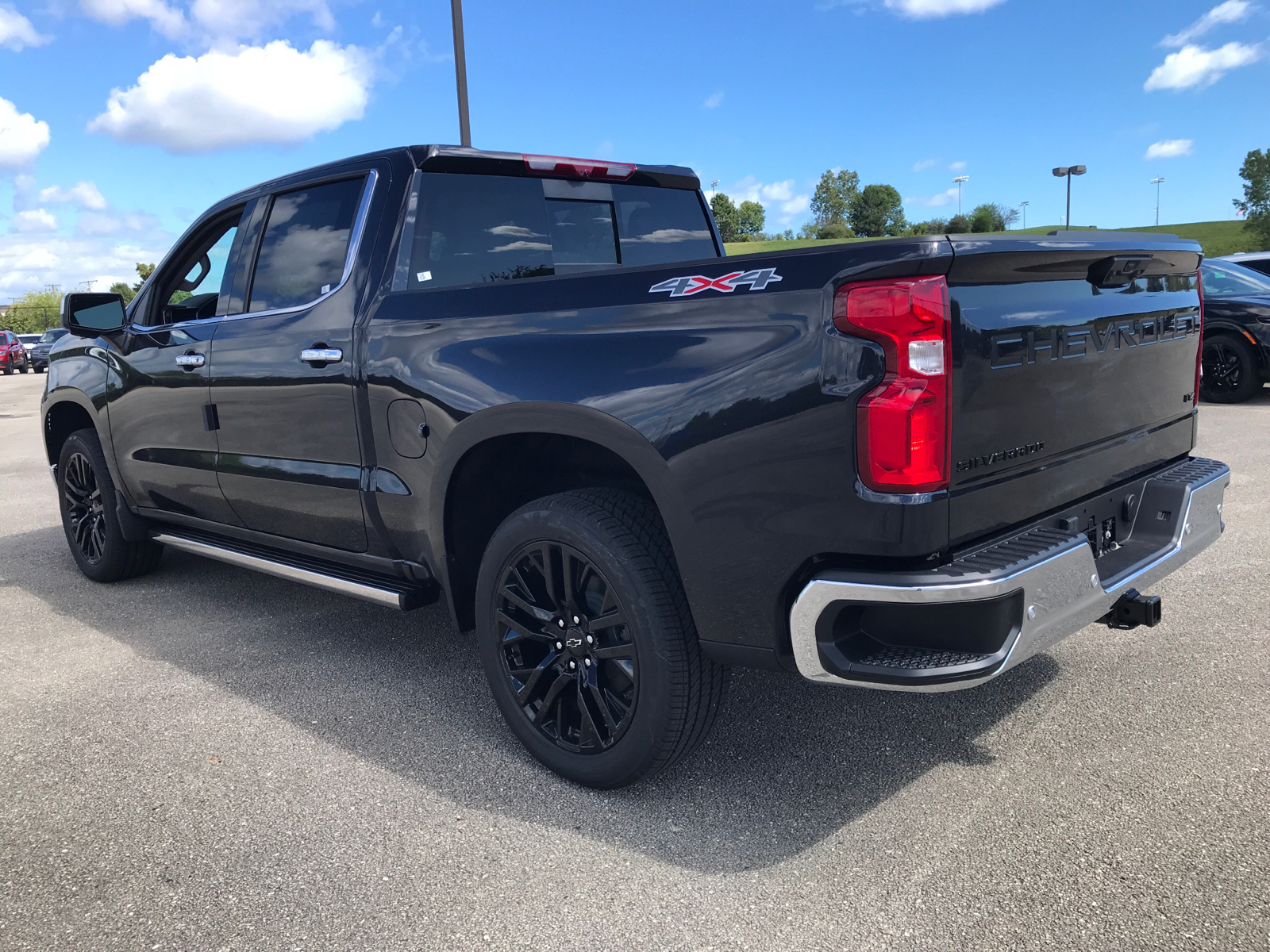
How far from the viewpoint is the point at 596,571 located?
2.77 meters

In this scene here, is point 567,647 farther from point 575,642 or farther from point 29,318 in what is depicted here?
point 29,318

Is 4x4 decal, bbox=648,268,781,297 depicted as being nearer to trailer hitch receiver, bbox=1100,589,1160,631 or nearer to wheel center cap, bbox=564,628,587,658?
wheel center cap, bbox=564,628,587,658

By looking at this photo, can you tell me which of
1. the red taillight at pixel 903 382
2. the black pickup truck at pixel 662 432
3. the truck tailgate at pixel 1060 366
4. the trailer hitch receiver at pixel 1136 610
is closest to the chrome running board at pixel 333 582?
the black pickup truck at pixel 662 432

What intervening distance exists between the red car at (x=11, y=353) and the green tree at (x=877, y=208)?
8591 cm

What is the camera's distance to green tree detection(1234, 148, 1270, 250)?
106562 millimetres

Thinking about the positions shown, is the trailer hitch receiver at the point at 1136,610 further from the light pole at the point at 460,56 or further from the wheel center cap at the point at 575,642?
the light pole at the point at 460,56

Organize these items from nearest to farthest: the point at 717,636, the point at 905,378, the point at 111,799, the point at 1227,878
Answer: the point at 905,378, the point at 1227,878, the point at 717,636, the point at 111,799

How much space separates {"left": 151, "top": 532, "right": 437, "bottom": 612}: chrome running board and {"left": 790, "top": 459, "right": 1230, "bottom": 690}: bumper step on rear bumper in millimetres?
1558

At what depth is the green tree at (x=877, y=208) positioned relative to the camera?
111812 millimetres

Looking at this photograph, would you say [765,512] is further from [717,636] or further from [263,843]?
[263,843]

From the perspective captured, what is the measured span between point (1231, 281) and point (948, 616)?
10693 mm

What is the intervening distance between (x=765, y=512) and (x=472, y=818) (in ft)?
4.15

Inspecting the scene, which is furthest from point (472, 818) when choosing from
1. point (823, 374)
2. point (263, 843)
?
point (823, 374)

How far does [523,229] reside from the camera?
3715 millimetres
